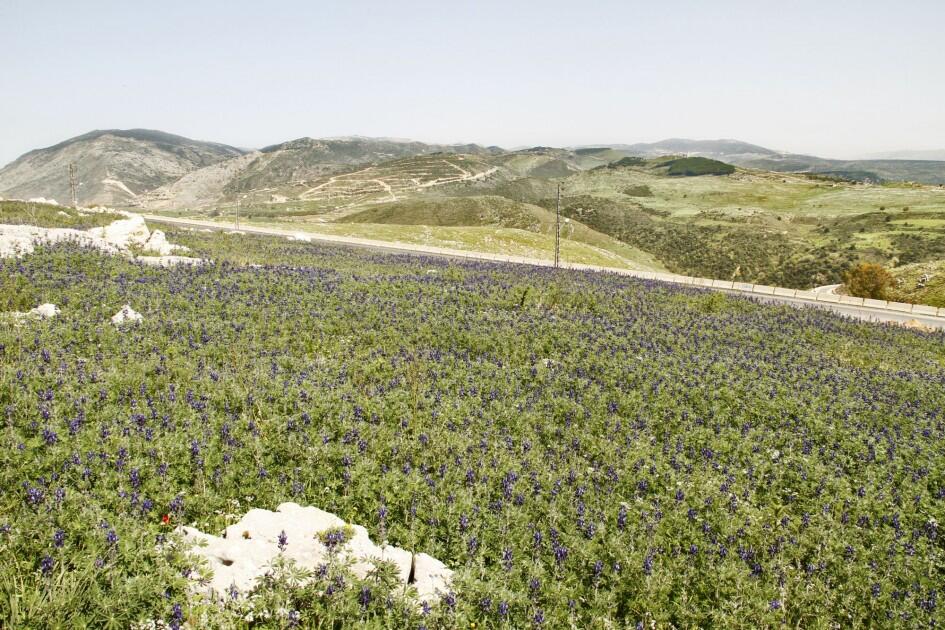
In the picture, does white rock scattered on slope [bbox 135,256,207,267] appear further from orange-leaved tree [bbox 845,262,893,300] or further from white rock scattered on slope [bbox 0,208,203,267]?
orange-leaved tree [bbox 845,262,893,300]

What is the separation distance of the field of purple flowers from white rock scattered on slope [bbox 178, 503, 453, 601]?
26 centimetres

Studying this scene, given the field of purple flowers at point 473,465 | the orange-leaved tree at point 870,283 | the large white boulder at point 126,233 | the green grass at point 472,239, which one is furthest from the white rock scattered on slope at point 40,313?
the orange-leaved tree at point 870,283

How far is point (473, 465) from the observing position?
7.42 metres

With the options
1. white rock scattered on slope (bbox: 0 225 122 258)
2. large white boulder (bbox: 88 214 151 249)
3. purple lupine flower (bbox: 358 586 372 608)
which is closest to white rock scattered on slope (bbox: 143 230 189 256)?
large white boulder (bbox: 88 214 151 249)

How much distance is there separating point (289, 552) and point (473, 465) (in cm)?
316

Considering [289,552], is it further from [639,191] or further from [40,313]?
[639,191]

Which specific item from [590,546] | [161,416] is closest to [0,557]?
[161,416]

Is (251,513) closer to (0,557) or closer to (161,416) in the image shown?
(0,557)

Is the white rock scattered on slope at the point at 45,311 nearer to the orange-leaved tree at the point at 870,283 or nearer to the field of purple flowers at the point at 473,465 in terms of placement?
the field of purple flowers at the point at 473,465

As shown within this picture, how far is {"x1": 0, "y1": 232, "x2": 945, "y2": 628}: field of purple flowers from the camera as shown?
15.2ft

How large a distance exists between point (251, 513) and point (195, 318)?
9.80 meters

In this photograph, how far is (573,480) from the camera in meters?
7.47

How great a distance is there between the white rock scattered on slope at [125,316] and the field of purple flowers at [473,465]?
0.30 meters

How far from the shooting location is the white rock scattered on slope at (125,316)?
1234 cm
